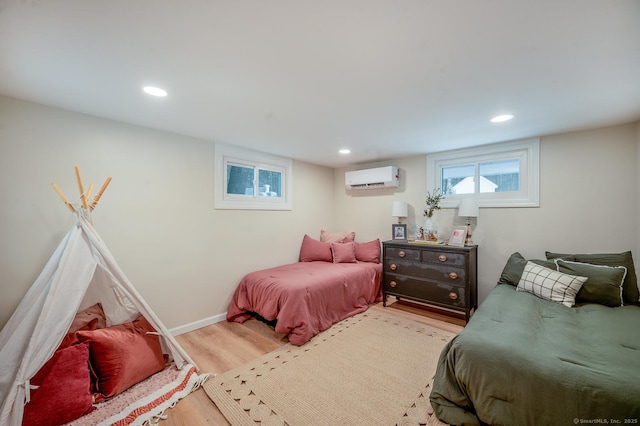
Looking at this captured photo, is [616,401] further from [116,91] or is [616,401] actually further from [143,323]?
[116,91]

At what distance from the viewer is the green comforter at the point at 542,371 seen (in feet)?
3.88

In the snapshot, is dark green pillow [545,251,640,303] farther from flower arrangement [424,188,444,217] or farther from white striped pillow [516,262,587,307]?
flower arrangement [424,188,444,217]

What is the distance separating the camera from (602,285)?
216 cm

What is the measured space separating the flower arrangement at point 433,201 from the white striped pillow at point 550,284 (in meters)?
1.27

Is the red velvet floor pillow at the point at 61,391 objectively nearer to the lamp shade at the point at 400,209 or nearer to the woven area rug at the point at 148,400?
the woven area rug at the point at 148,400

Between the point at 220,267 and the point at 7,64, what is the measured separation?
2387 millimetres

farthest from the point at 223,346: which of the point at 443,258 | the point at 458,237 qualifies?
the point at 458,237

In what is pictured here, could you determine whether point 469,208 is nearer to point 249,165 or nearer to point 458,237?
point 458,237

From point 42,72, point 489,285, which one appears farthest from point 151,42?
point 489,285

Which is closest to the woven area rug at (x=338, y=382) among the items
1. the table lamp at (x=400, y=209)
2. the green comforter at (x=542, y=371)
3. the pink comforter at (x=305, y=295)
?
the pink comforter at (x=305, y=295)

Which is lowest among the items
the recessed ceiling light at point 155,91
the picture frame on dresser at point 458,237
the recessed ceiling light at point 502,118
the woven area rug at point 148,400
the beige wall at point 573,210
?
the woven area rug at point 148,400

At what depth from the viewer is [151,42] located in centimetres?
134

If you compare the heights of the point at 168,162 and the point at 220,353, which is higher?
the point at 168,162

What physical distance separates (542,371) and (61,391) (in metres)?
2.88
